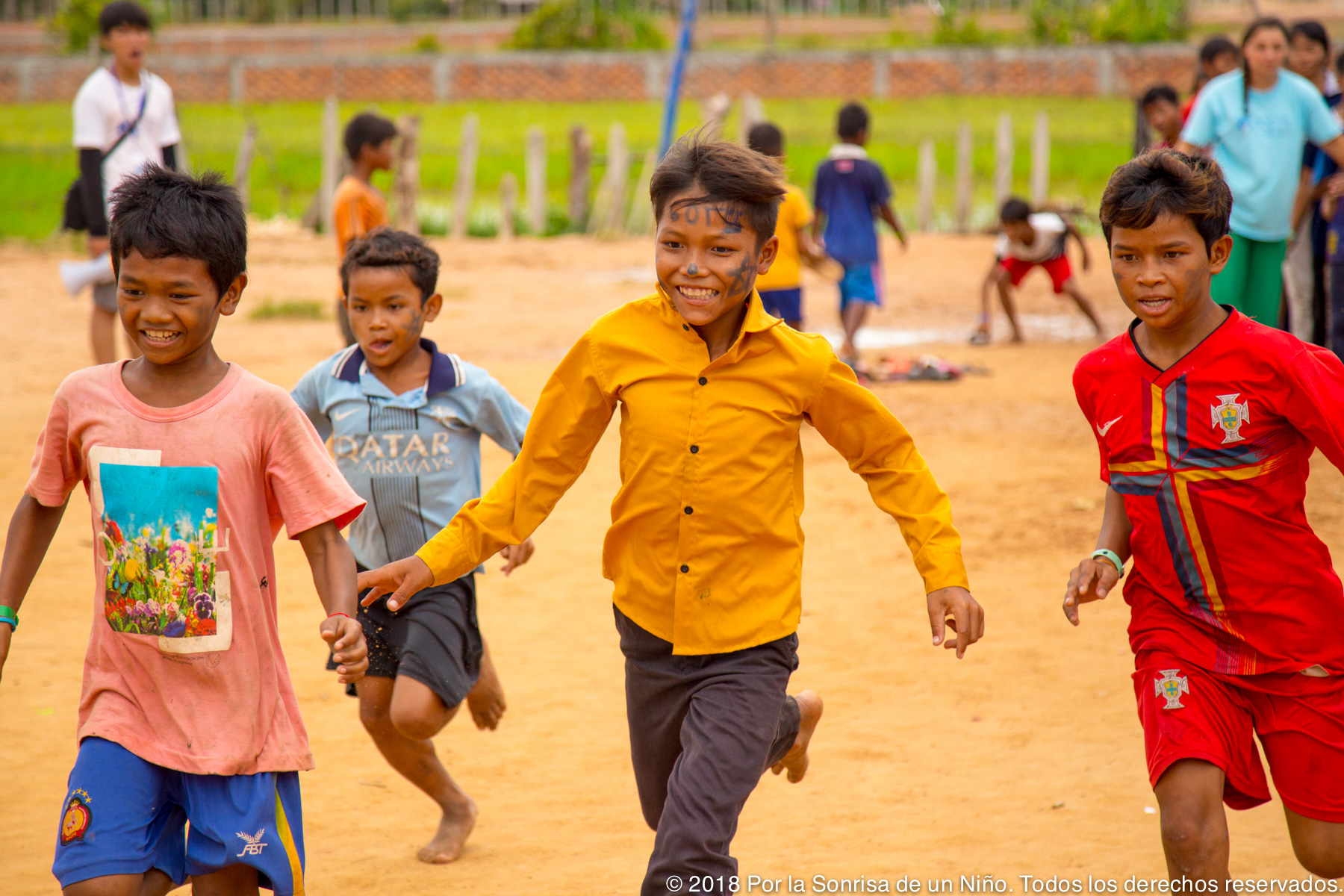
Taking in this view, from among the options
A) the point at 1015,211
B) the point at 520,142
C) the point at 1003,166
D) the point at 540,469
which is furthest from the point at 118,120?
the point at 520,142

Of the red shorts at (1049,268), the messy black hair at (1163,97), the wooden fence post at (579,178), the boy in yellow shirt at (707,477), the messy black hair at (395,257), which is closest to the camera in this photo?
the boy in yellow shirt at (707,477)

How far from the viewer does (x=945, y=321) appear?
539 inches

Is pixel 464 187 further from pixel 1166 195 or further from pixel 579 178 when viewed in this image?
pixel 1166 195

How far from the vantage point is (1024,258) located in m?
12.0

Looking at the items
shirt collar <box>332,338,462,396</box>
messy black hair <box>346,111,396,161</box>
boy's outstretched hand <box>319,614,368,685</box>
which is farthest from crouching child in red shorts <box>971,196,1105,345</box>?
boy's outstretched hand <box>319,614,368,685</box>

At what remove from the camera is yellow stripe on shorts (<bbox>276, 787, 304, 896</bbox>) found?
271 centimetres

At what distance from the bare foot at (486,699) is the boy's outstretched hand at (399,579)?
3.44 feet

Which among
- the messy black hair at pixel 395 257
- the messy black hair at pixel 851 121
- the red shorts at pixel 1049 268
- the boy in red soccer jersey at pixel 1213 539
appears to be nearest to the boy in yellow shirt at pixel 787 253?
the messy black hair at pixel 851 121

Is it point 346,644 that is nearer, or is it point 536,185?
point 346,644

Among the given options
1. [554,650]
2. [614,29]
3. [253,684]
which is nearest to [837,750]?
[554,650]

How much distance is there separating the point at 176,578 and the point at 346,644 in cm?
36

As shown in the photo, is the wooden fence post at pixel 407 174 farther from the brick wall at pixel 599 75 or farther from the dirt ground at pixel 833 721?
the brick wall at pixel 599 75

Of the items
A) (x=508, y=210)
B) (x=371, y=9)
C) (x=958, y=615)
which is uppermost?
(x=371, y=9)

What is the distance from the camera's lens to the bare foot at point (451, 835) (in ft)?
12.4
